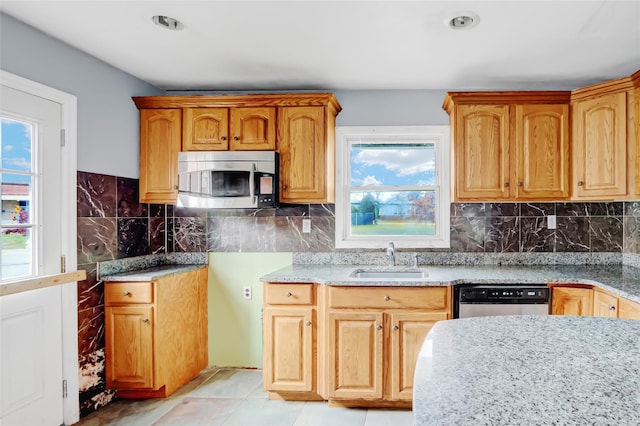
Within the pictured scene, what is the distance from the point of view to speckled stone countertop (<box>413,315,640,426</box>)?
2.61 feet

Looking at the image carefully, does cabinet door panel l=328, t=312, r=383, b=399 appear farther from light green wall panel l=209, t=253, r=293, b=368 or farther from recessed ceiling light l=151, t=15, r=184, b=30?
recessed ceiling light l=151, t=15, r=184, b=30

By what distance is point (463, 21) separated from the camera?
2.17 meters

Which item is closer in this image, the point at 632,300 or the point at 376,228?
the point at 632,300

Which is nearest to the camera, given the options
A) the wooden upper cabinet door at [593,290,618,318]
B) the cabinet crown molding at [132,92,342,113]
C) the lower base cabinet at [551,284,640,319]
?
the wooden upper cabinet door at [593,290,618,318]

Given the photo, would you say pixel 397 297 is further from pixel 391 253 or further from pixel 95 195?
pixel 95 195

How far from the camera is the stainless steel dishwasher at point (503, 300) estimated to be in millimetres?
2598

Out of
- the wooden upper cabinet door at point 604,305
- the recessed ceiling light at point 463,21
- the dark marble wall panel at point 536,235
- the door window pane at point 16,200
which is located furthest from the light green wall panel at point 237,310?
the wooden upper cabinet door at point 604,305

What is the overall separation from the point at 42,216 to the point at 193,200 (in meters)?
0.96

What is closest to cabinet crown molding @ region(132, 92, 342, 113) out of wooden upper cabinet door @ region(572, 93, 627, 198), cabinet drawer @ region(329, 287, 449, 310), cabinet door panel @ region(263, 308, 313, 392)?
cabinet drawer @ region(329, 287, 449, 310)

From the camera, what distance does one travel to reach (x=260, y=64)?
9.20 feet

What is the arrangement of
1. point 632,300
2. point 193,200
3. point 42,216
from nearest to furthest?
point 632,300
point 42,216
point 193,200

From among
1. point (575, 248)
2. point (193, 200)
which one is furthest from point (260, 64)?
point (575, 248)

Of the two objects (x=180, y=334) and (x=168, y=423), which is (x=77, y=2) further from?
(x=168, y=423)

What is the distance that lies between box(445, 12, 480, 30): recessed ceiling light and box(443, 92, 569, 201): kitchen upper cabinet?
82cm
